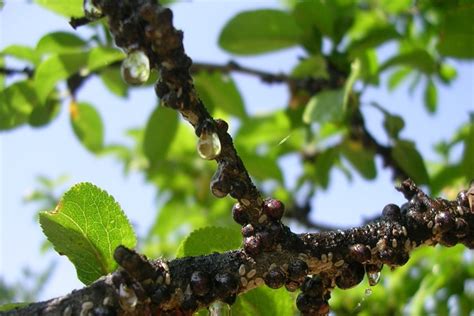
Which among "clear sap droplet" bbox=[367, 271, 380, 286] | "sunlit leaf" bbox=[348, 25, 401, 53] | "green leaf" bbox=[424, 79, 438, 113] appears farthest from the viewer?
"green leaf" bbox=[424, 79, 438, 113]

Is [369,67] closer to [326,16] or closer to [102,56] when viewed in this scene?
[326,16]

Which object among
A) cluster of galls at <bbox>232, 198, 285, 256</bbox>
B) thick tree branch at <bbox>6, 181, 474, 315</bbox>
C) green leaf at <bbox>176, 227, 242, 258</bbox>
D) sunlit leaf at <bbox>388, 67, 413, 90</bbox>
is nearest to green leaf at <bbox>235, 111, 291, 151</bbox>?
sunlit leaf at <bbox>388, 67, 413, 90</bbox>

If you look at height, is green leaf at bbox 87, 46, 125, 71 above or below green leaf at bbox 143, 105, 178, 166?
below

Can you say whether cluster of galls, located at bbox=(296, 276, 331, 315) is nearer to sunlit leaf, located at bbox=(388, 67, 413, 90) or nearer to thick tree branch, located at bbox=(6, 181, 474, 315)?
thick tree branch, located at bbox=(6, 181, 474, 315)

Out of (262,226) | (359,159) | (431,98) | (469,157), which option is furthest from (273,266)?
(431,98)

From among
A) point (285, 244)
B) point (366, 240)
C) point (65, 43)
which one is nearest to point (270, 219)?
point (285, 244)

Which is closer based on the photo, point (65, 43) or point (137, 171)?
Result: point (65, 43)

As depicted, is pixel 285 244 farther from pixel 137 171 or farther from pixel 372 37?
pixel 137 171
